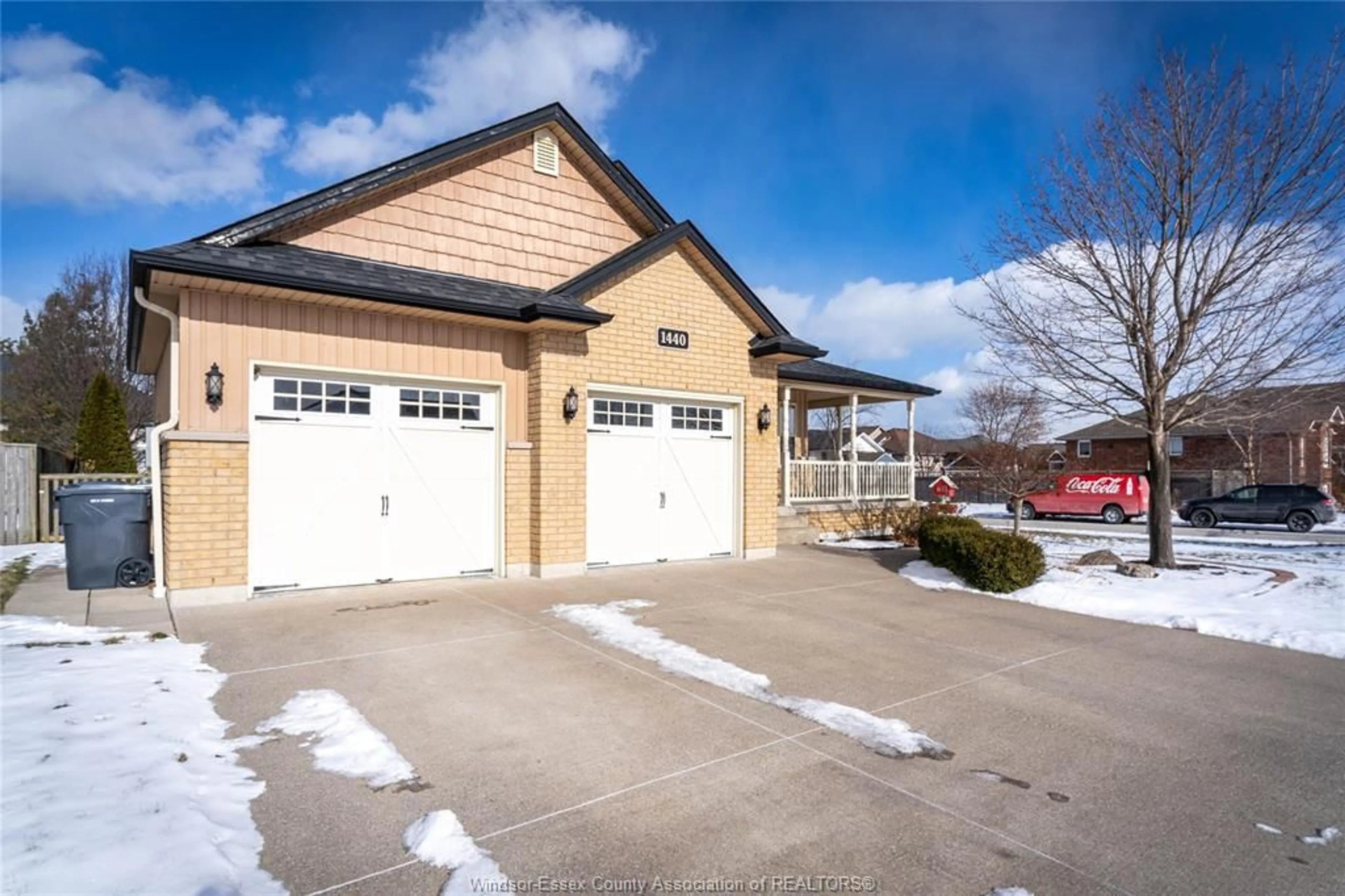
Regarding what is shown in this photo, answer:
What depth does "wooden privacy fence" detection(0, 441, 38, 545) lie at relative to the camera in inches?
499

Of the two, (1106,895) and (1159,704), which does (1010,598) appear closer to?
(1159,704)

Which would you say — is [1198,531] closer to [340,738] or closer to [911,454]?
[911,454]

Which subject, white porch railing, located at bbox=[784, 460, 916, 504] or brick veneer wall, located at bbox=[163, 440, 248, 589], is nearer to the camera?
brick veneer wall, located at bbox=[163, 440, 248, 589]

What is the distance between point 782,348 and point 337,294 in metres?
6.39

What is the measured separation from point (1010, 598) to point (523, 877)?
302 inches

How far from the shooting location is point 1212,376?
1023 centimetres

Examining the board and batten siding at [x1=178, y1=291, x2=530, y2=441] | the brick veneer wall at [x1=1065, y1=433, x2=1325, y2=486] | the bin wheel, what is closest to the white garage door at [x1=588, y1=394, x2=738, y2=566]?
the board and batten siding at [x1=178, y1=291, x2=530, y2=441]

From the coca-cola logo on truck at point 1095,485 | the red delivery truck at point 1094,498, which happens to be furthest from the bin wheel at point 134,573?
the coca-cola logo on truck at point 1095,485

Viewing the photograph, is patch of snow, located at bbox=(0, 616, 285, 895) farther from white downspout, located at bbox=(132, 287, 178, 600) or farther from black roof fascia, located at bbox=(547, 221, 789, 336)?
black roof fascia, located at bbox=(547, 221, 789, 336)

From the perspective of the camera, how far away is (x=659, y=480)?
10898 millimetres

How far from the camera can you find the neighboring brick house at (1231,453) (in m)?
29.7

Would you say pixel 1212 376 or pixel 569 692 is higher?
pixel 1212 376

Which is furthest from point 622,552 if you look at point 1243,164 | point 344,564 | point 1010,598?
point 1243,164

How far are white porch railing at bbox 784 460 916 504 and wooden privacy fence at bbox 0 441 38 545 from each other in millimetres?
14167
